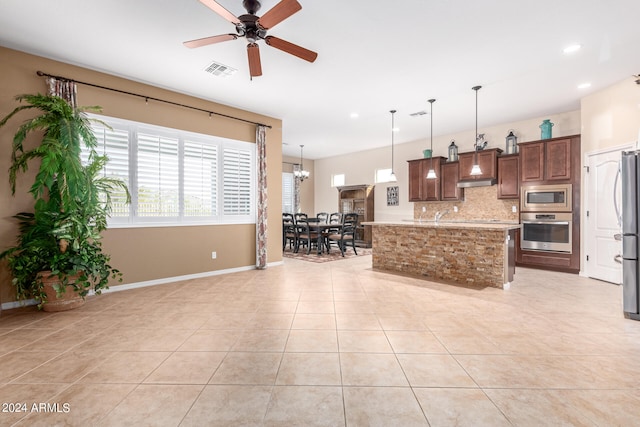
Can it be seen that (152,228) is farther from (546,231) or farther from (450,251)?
(546,231)

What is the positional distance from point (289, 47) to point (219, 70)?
160cm

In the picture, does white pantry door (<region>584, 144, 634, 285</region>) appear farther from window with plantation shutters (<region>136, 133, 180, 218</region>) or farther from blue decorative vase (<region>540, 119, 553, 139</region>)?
window with plantation shutters (<region>136, 133, 180, 218</region>)

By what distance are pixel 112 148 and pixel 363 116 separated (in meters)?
4.24

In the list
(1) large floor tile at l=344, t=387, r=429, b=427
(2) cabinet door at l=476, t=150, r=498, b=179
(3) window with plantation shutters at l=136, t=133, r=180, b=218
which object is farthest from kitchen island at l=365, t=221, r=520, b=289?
(3) window with plantation shutters at l=136, t=133, r=180, b=218

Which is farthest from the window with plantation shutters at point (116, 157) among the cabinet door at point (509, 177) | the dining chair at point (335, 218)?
the cabinet door at point (509, 177)

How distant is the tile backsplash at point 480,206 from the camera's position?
19.6 feet

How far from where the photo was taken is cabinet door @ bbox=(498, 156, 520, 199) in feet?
18.6

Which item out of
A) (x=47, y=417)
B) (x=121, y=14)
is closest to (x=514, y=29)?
(x=121, y=14)

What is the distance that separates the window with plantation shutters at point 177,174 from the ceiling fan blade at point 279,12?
2.69 m

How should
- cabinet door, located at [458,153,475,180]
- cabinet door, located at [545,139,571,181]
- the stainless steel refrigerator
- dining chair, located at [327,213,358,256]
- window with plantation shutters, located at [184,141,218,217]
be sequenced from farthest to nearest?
dining chair, located at [327,213,358,256], cabinet door, located at [458,153,475,180], cabinet door, located at [545,139,571,181], window with plantation shutters, located at [184,141,218,217], the stainless steel refrigerator

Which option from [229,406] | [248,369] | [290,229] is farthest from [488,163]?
[229,406]

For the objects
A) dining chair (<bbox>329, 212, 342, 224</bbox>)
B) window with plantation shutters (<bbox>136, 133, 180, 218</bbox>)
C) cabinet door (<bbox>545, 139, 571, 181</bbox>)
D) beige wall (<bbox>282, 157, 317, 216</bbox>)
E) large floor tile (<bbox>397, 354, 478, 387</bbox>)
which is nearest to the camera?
large floor tile (<bbox>397, 354, 478, 387</bbox>)

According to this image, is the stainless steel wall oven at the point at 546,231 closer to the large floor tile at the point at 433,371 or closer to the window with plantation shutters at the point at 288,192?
the large floor tile at the point at 433,371

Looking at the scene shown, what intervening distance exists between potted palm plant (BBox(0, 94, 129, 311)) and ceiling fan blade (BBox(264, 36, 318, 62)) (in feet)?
7.46
